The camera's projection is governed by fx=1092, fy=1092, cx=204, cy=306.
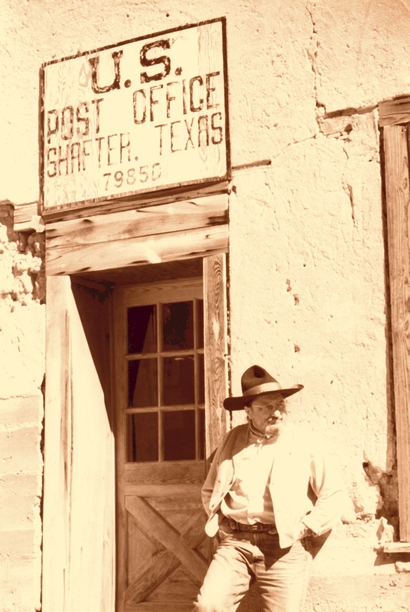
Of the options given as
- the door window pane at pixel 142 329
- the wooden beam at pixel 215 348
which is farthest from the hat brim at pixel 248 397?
the door window pane at pixel 142 329

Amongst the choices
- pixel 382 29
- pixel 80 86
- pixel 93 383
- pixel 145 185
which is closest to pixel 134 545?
pixel 93 383

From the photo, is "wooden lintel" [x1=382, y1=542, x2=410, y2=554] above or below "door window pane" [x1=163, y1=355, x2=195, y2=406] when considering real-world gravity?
below

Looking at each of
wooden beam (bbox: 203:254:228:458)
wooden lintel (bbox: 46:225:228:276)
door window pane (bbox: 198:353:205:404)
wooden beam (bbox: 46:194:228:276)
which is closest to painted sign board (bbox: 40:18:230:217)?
wooden beam (bbox: 46:194:228:276)

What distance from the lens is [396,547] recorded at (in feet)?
19.6

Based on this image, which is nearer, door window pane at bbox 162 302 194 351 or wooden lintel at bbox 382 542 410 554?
wooden lintel at bbox 382 542 410 554

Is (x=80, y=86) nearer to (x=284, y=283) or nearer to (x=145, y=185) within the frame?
(x=145, y=185)

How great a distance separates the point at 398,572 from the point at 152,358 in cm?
235

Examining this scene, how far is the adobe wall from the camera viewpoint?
20.2 feet

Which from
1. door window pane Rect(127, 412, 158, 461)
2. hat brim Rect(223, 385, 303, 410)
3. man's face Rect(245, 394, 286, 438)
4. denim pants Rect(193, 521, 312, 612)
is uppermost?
hat brim Rect(223, 385, 303, 410)

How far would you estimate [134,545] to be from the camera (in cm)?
738

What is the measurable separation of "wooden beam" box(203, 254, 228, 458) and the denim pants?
0.85 m

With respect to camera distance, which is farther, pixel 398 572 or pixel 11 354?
pixel 11 354

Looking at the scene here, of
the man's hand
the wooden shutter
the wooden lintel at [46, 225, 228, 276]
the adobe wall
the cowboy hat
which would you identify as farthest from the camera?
the wooden shutter

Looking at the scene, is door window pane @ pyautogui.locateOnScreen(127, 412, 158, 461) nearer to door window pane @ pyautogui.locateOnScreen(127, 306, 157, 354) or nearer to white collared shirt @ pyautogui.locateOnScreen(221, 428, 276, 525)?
door window pane @ pyautogui.locateOnScreen(127, 306, 157, 354)
